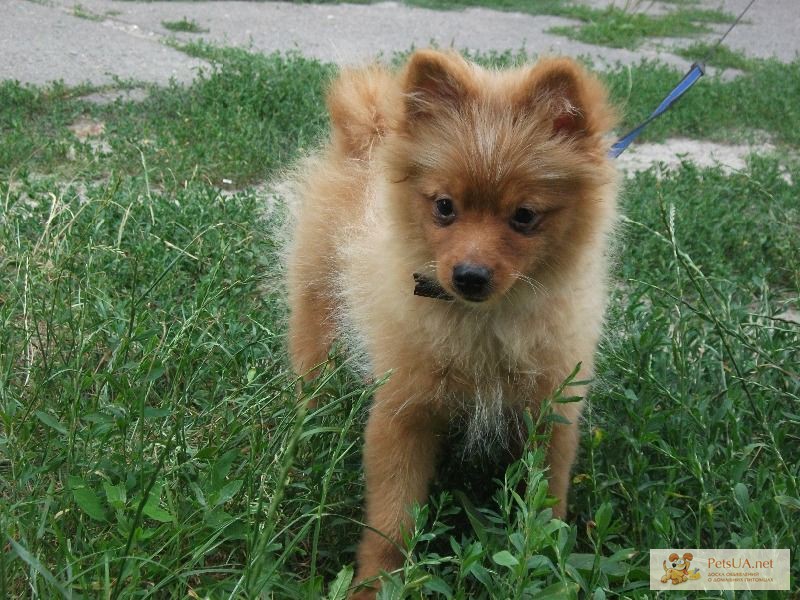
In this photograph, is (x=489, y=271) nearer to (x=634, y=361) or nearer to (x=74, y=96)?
(x=634, y=361)

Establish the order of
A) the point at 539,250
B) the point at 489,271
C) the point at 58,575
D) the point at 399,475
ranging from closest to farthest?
the point at 58,575 → the point at 489,271 → the point at 539,250 → the point at 399,475

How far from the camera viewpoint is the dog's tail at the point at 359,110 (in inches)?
116

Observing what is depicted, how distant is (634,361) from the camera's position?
2.96 metres

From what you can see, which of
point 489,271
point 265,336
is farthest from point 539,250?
point 265,336

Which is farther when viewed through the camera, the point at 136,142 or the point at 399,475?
the point at 136,142

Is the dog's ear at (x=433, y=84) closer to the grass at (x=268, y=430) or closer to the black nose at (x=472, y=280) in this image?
the black nose at (x=472, y=280)

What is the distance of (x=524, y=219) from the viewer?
2154mm

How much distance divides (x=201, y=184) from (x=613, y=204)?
9.20 feet

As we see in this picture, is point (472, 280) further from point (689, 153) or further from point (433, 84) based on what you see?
point (689, 153)

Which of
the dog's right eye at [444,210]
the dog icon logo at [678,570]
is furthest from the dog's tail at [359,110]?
the dog icon logo at [678,570]

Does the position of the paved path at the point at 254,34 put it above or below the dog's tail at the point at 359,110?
below

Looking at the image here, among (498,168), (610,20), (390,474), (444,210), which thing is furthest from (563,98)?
(610,20)

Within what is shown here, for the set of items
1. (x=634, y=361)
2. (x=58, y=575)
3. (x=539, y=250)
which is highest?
(x=539, y=250)

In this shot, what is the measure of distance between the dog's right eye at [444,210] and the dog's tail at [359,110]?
779 millimetres
